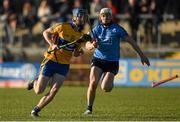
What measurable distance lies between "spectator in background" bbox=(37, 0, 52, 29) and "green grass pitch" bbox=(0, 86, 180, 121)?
549cm

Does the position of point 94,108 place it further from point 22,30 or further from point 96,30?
point 22,30

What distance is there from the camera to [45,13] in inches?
1232

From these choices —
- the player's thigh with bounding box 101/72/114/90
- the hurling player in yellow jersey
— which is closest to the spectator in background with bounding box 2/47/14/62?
the player's thigh with bounding box 101/72/114/90

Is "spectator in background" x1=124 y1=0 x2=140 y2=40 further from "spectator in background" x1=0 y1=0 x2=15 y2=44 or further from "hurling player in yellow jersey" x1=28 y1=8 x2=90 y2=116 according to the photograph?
"hurling player in yellow jersey" x1=28 y1=8 x2=90 y2=116

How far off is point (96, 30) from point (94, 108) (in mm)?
2907

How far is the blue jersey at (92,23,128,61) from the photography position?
16078mm

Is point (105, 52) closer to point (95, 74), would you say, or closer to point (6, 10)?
point (95, 74)

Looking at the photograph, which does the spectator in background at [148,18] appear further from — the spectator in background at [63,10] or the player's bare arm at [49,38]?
the player's bare arm at [49,38]

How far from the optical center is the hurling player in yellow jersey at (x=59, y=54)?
50.7 ft

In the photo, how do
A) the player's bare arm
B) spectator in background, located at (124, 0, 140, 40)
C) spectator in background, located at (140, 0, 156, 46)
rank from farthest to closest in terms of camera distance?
spectator in background, located at (140, 0, 156, 46) → spectator in background, located at (124, 0, 140, 40) → the player's bare arm

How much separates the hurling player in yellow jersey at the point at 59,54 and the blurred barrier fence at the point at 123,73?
1451cm

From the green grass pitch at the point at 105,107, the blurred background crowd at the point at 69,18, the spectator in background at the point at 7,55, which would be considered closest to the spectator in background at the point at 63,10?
the blurred background crowd at the point at 69,18

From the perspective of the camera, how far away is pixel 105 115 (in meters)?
15.9

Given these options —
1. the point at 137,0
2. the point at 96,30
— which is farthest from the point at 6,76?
the point at 96,30
